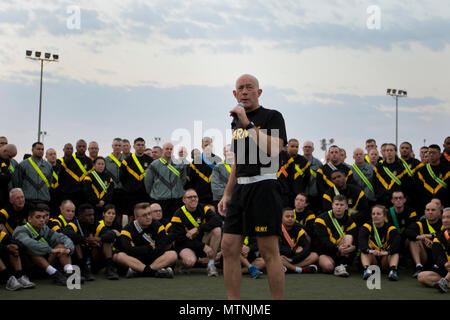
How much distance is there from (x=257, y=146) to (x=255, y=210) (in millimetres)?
454

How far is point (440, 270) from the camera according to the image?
629 cm

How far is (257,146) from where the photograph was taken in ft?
12.0

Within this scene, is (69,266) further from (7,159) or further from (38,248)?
(7,159)

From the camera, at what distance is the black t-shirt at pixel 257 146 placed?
366cm

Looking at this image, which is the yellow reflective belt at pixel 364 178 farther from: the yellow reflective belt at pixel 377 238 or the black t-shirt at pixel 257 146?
the black t-shirt at pixel 257 146

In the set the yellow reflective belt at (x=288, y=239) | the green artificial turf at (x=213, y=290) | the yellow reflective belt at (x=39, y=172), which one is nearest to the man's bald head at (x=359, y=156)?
the yellow reflective belt at (x=288, y=239)

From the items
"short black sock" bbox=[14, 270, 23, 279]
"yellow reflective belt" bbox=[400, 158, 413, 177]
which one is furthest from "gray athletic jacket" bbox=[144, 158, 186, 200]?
"yellow reflective belt" bbox=[400, 158, 413, 177]

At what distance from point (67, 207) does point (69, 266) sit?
98 centimetres

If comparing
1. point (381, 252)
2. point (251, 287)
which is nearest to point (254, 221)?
point (251, 287)

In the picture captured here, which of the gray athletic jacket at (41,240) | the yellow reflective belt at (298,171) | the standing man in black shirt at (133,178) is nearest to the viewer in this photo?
the gray athletic jacket at (41,240)

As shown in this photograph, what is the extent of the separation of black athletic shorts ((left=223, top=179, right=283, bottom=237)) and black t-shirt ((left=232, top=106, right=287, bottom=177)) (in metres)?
0.10

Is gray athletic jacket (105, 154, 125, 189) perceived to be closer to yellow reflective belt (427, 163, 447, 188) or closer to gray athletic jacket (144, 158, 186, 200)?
gray athletic jacket (144, 158, 186, 200)

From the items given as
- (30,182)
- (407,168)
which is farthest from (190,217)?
(407,168)
